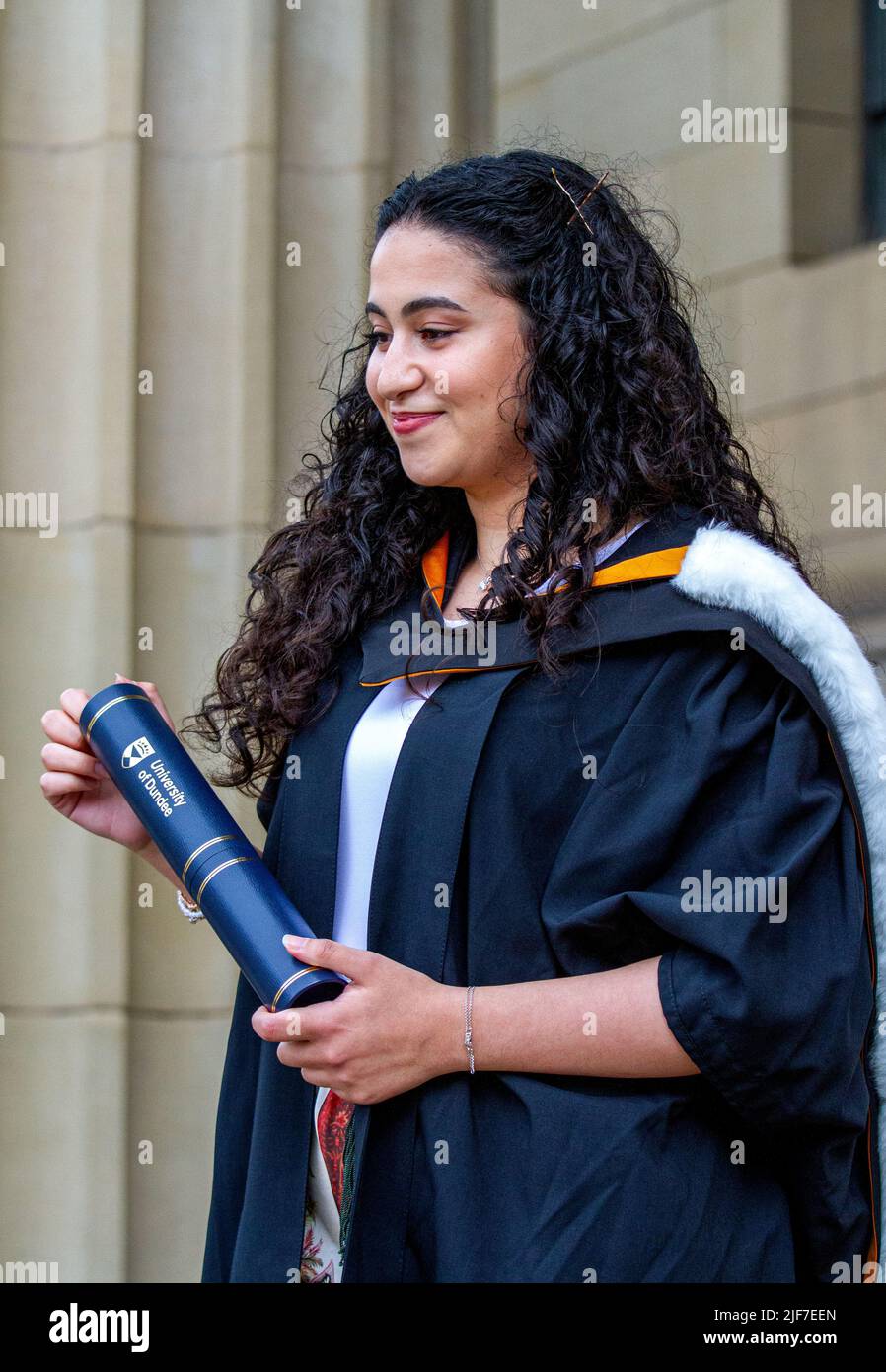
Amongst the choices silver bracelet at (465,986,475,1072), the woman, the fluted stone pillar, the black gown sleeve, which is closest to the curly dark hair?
the woman

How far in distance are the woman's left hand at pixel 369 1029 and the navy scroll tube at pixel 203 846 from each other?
0.02m

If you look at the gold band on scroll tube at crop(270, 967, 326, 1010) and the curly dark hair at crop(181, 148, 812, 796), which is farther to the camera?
the curly dark hair at crop(181, 148, 812, 796)

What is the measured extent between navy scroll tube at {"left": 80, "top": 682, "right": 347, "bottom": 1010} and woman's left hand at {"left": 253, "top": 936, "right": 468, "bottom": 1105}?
0.02 metres

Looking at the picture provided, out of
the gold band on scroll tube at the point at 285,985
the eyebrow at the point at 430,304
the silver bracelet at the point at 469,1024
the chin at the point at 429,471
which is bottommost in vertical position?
the silver bracelet at the point at 469,1024

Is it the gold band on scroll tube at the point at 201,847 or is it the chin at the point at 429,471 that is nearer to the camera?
the gold band on scroll tube at the point at 201,847

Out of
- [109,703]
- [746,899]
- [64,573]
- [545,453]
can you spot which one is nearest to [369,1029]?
[746,899]

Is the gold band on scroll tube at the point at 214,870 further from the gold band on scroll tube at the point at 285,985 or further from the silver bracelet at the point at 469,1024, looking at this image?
the silver bracelet at the point at 469,1024

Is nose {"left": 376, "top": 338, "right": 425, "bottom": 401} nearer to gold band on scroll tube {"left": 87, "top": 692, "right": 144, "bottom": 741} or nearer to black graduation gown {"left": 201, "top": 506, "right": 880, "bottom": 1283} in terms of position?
black graduation gown {"left": 201, "top": 506, "right": 880, "bottom": 1283}

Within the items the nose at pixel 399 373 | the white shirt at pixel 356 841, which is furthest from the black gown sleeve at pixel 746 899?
the nose at pixel 399 373

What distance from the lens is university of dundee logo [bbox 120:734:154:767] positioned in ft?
8.28

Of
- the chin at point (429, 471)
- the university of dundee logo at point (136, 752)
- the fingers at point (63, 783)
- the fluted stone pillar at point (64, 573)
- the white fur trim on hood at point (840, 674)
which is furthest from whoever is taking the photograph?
the fluted stone pillar at point (64, 573)

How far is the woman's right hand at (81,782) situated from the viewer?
8.80ft

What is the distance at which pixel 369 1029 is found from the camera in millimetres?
2279
